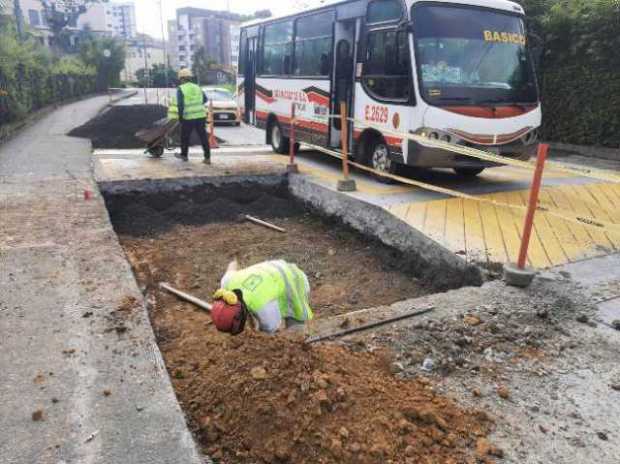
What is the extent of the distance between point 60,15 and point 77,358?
191ft

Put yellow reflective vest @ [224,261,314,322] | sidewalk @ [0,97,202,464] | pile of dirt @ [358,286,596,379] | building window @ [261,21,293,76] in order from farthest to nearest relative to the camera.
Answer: building window @ [261,21,293,76]
pile of dirt @ [358,286,596,379]
yellow reflective vest @ [224,261,314,322]
sidewalk @ [0,97,202,464]

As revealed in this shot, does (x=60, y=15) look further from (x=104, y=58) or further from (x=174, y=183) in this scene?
(x=174, y=183)

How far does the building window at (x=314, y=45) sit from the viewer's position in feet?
30.7

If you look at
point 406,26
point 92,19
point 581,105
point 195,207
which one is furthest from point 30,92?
point 92,19

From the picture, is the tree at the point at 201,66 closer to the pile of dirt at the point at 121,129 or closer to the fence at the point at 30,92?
the fence at the point at 30,92

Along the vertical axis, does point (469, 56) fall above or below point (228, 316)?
above

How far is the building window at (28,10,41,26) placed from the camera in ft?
217

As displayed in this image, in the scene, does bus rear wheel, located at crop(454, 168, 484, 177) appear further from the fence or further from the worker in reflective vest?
the fence

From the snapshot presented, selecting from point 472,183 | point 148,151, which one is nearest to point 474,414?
point 472,183

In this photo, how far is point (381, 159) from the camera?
27.5ft

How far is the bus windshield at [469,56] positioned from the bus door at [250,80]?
6.23m

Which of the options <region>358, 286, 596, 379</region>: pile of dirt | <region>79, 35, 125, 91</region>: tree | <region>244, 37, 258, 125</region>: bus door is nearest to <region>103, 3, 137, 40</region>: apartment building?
<region>79, 35, 125, 91</region>: tree

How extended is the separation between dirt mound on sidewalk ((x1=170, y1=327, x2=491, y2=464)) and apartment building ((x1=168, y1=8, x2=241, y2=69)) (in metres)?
103

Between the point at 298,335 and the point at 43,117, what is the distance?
21.0m
